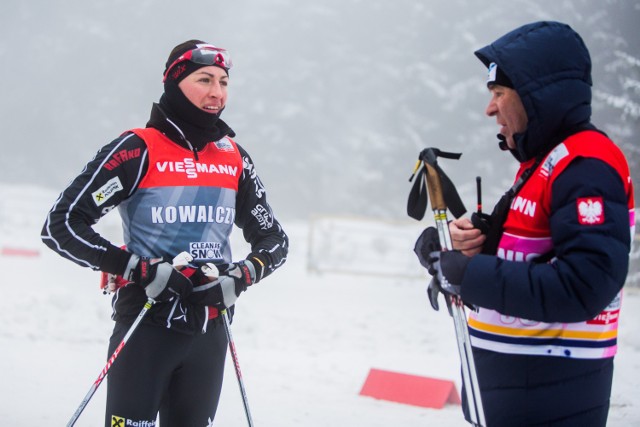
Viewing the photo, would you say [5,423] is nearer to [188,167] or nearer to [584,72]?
[188,167]

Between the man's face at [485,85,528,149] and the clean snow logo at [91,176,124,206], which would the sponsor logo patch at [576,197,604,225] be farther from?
the clean snow logo at [91,176,124,206]

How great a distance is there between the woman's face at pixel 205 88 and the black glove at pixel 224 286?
0.65 meters

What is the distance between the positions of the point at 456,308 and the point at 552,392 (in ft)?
1.18

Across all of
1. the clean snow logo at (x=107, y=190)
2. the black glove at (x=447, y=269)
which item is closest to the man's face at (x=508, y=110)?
the black glove at (x=447, y=269)

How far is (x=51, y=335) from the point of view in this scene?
6.55 m

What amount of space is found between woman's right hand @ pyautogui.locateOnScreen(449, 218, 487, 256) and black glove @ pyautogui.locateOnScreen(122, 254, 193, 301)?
0.99 m

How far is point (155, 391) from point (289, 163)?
109 feet

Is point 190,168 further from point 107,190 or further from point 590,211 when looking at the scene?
point 590,211

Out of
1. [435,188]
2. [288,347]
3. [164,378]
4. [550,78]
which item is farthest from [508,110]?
[288,347]

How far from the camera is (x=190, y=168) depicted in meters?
2.45

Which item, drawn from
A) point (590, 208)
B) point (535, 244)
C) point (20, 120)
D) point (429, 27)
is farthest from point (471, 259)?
point (20, 120)

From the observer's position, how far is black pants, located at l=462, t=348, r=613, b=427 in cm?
170

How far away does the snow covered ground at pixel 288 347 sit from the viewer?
434 cm

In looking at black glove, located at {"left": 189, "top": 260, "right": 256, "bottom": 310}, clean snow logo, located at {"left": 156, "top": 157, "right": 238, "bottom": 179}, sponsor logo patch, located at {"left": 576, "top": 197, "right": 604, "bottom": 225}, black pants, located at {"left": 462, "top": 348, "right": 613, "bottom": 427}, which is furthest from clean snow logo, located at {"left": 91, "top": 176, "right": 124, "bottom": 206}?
sponsor logo patch, located at {"left": 576, "top": 197, "right": 604, "bottom": 225}
